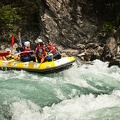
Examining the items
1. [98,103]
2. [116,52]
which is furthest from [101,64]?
[98,103]

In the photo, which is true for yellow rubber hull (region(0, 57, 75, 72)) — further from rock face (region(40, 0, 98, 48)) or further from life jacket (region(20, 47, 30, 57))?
rock face (region(40, 0, 98, 48))

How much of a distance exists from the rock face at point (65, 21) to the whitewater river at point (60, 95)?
3545 millimetres

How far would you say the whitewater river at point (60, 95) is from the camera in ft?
23.6

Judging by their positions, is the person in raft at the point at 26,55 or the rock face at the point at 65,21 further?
the rock face at the point at 65,21

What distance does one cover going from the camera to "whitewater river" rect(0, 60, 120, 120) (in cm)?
719

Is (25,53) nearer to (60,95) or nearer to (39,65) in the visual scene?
(39,65)

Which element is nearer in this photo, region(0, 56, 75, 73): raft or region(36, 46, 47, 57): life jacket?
region(0, 56, 75, 73): raft

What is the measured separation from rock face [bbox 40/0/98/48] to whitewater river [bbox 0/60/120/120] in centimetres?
355

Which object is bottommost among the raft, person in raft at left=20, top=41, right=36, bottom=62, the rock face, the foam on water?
the foam on water

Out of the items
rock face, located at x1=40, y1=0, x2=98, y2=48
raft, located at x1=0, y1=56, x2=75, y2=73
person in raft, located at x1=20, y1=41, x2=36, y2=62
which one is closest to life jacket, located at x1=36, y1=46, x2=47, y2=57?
raft, located at x1=0, y1=56, x2=75, y2=73

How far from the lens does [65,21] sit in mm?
14656

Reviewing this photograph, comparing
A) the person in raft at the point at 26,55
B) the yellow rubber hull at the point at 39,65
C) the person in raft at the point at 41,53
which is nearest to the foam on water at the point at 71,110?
the yellow rubber hull at the point at 39,65

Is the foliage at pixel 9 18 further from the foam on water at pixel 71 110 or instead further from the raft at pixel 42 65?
the foam on water at pixel 71 110

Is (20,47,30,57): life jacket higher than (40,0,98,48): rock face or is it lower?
lower
